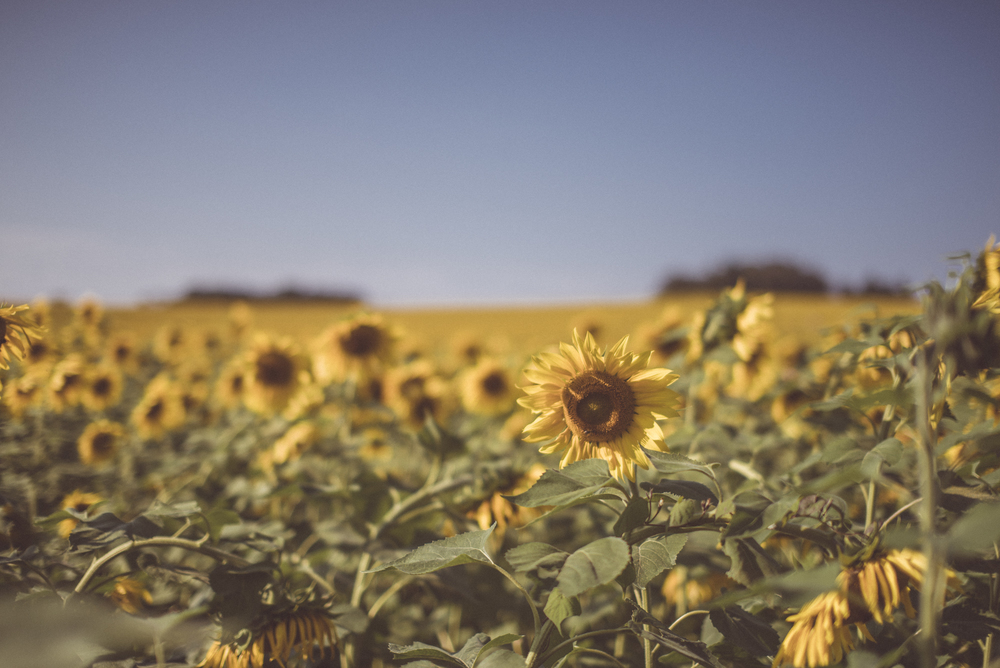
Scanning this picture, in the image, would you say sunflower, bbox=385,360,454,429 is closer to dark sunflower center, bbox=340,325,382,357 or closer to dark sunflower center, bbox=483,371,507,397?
A: dark sunflower center, bbox=483,371,507,397

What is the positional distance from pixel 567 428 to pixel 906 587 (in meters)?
0.67

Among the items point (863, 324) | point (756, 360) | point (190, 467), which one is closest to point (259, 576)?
point (863, 324)

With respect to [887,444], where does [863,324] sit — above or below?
above

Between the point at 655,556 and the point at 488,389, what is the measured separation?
10.4ft

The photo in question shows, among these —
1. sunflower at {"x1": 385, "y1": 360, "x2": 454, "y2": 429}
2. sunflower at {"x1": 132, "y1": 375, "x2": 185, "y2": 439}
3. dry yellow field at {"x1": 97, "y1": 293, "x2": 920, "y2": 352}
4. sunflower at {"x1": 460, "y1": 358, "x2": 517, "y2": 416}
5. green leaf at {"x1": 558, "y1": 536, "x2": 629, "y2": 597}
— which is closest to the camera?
green leaf at {"x1": 558, "y1": 536, "x2": 629, "y2": 597}

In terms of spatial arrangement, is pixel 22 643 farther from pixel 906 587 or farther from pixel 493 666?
pixel 906 587

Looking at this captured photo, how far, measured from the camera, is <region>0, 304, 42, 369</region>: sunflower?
50.5 inches

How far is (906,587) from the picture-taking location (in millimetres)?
811

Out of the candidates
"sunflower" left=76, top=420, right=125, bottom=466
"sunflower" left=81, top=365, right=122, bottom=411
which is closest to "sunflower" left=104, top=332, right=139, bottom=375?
"sunflower" left=81, top=365, right=122, bottom=411

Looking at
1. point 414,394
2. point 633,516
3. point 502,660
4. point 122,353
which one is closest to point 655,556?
point 633,516

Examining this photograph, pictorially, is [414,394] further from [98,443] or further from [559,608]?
[559,608]

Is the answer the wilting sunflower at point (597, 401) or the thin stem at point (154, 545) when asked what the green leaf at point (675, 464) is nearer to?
the wilting sunflower at point (597, 401)

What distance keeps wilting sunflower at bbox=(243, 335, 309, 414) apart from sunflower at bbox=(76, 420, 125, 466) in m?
1.02

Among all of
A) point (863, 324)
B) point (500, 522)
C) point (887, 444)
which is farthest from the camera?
point (500, 522)
